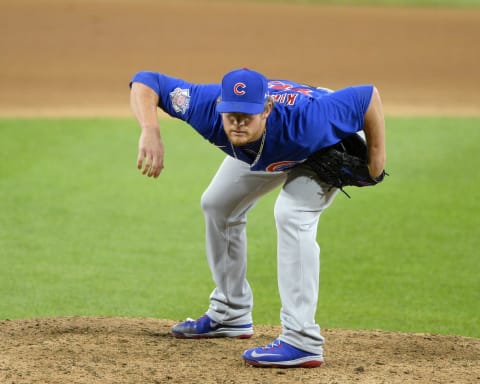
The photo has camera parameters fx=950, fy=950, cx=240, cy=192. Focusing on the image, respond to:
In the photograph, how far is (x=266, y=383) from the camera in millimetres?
4227

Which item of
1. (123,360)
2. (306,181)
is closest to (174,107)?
(306,181)

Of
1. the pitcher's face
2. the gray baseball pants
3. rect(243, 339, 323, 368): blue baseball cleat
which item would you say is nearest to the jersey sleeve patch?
the pitcher's face

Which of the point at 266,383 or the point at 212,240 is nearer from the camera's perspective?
the point at 266,383

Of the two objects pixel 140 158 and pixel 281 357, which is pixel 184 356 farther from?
pixel 140 158

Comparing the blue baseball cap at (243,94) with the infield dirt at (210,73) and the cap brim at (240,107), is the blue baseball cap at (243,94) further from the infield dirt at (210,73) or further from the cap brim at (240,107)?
the infield dirt at (210,73)

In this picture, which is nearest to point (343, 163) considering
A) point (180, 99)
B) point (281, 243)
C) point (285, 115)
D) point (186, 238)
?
point (285, 115)

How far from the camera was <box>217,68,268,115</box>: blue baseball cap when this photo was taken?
4148 millimetres

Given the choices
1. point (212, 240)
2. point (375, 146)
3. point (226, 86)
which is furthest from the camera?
point (212, 240)

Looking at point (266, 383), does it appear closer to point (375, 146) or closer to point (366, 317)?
point (375, 146)

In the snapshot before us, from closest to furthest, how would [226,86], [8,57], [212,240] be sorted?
[226,86] → [212,240] → [8,57]

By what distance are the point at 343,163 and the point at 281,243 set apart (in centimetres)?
48

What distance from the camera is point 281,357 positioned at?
446 cm

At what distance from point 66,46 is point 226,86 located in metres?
15.0

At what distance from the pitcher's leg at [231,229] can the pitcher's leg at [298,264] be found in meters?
0.39
